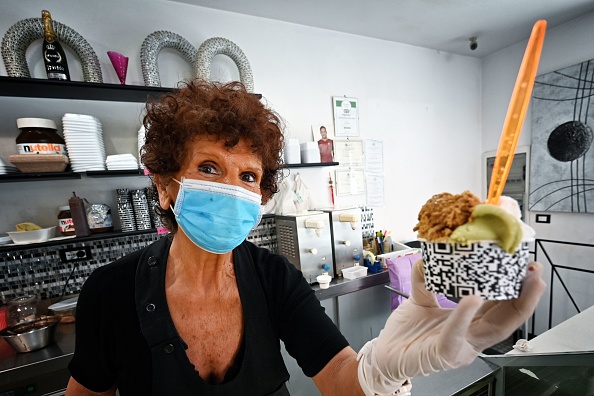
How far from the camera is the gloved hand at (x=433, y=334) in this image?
19.1 inches

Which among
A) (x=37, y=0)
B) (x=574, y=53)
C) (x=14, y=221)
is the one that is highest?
(x=37, y=0)

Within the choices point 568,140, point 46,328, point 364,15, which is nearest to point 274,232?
point 46,328

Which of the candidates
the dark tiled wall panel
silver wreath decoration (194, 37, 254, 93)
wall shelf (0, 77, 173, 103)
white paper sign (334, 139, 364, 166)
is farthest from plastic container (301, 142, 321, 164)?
the dark tiled wall panel

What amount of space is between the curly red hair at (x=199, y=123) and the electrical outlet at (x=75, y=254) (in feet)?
4.12

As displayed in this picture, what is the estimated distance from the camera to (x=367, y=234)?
270 cm

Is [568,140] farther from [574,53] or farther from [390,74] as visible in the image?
[390,74]

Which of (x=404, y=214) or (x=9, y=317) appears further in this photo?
(x=404, y=214)

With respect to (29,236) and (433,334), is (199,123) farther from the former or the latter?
(29,236)

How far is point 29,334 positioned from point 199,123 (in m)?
1.52

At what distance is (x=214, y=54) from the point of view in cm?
187

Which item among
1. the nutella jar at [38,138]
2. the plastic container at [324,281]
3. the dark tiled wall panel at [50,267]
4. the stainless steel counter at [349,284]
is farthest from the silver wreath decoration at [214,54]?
the stainless steel counter at [349,284]

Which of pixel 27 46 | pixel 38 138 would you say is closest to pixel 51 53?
pixel 27 46

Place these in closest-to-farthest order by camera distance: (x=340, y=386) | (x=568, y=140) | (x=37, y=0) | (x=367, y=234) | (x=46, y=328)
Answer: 1. (x=340, y=386)
2. (x=46, y=328)
3. (x=37, y=0)
4. (x=568, y=140)
5. (x=367, y=234)

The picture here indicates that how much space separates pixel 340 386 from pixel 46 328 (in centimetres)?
160
